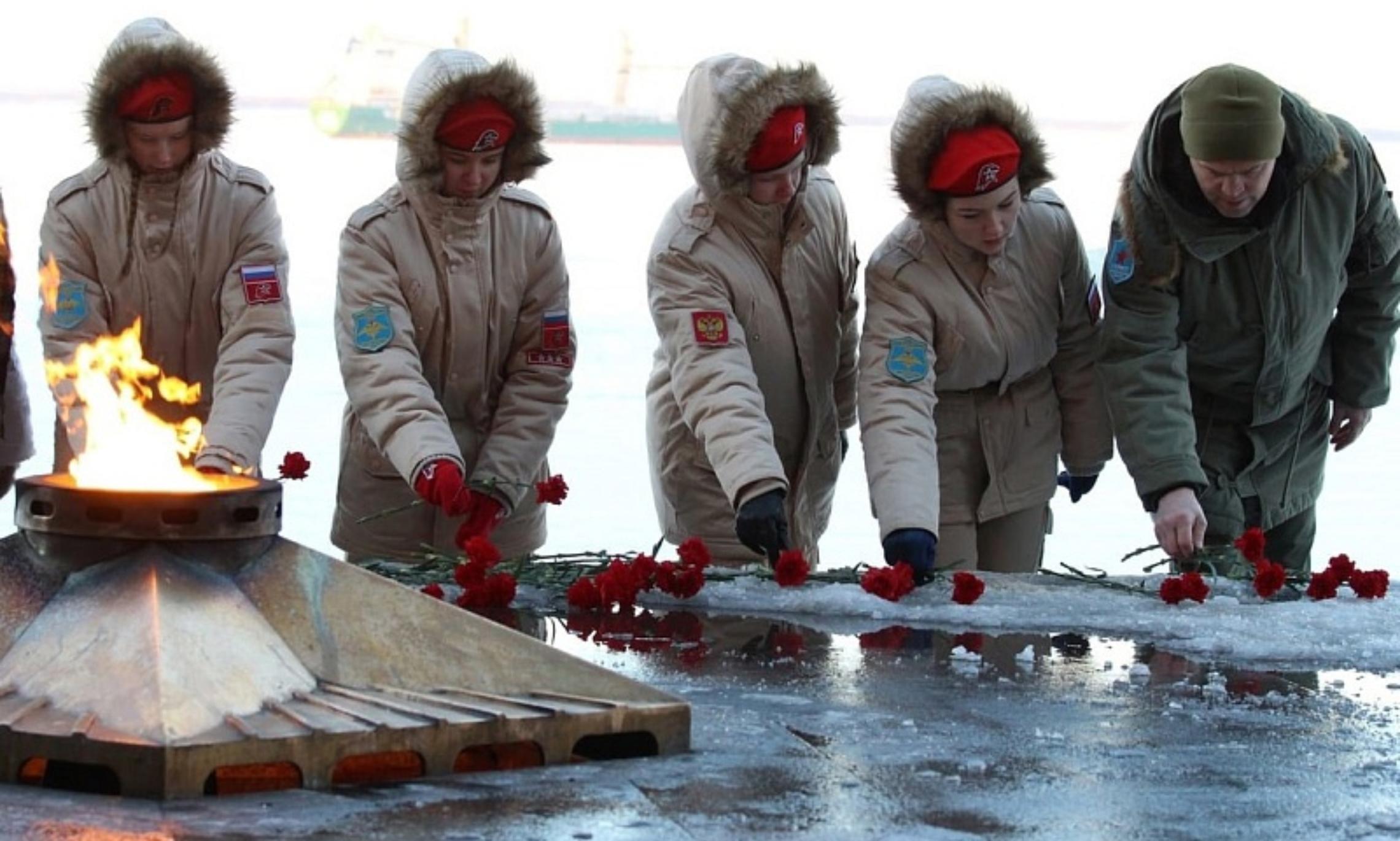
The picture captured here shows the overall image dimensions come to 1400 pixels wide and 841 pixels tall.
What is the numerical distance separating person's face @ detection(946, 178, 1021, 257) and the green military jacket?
176 millimetres

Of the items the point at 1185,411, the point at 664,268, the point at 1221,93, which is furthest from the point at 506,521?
the point at 1221,93

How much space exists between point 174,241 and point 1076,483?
158 centimetres

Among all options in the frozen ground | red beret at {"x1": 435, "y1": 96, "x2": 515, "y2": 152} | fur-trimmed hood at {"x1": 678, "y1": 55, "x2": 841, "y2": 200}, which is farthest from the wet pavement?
red beret at {"x1": 435, "y1": 96, "x2": 515, "y2": 152}

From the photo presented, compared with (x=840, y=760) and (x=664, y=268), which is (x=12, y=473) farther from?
(x=840, y=760)

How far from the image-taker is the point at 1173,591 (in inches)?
130

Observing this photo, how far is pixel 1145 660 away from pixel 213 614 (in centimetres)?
124

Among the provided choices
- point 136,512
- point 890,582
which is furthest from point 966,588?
point 136,512

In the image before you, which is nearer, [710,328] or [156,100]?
[710,328]

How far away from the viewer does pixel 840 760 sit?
249cm

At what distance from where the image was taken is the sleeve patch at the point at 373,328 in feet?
12.3

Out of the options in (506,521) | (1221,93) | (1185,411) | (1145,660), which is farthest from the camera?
(506,521)

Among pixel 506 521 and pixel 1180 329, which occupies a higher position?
pixel 1180 329

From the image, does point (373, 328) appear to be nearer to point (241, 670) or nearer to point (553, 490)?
point (553, 490)

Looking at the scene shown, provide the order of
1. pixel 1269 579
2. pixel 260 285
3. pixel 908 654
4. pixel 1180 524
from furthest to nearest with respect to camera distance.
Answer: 1. pixel 260 285
2. pixel 1180 524
3. pixel 1269 579
4. pixel 908 654
